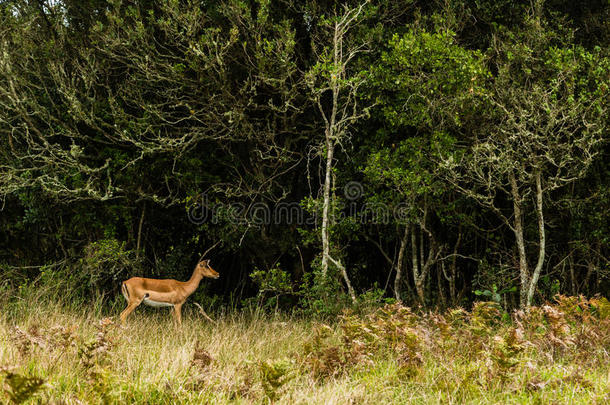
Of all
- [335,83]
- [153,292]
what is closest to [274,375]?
[153,292]

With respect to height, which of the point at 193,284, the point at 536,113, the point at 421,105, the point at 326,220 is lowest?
the point at 193,284

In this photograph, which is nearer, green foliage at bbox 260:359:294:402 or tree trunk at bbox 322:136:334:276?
green foliage at bbox 260:359:294:402

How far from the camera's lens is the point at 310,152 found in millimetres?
9906

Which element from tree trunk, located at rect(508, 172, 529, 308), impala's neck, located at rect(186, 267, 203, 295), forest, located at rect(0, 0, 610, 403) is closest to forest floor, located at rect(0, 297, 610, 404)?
forest, located at rect(0, 0, 610, 403)

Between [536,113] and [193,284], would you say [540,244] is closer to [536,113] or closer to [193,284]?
[536,113]

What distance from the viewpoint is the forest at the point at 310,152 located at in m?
8.44

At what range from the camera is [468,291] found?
37.0 feet

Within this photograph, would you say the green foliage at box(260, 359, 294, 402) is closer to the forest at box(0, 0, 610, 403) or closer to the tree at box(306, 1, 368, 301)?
the forest at box(0, 0, 610, 403)

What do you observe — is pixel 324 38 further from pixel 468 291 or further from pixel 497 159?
pixel 468 291

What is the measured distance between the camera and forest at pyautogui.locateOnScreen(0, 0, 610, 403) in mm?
8438

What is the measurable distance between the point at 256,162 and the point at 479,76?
4.28m

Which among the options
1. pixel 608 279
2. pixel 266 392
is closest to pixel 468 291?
pixel 608 279

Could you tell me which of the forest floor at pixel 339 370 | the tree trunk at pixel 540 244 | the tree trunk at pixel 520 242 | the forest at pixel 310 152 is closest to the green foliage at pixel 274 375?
the forest floor at pixel 339 370

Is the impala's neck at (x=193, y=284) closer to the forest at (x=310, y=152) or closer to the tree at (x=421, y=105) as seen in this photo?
the forest at (x=310, y=152)
